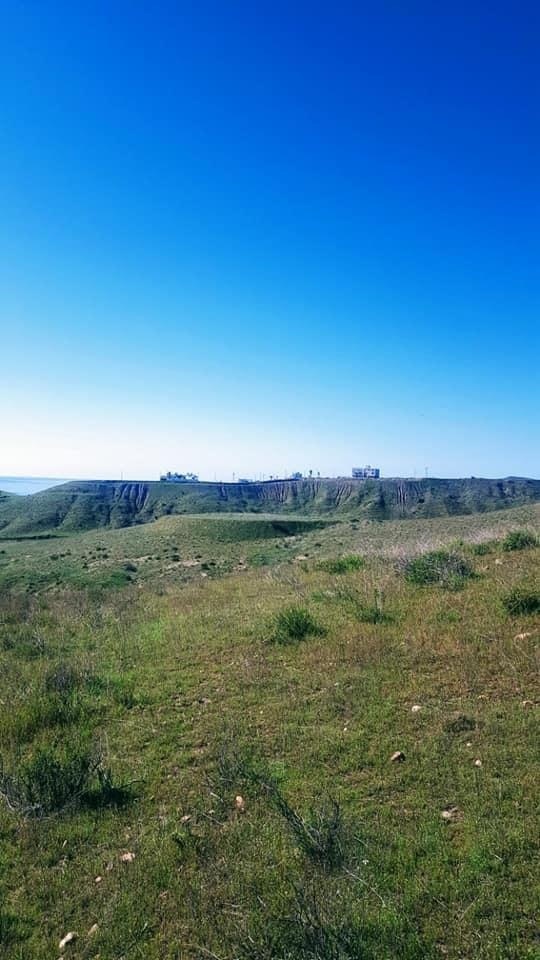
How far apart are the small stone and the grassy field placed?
0.02m

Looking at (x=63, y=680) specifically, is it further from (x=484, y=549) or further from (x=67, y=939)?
(x=484, y=549)

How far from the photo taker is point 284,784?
5422 mm

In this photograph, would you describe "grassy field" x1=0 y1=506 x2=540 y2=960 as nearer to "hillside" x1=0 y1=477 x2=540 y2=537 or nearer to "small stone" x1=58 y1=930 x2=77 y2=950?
"small stone" x1=58 y1=930 x2=77 y2=950

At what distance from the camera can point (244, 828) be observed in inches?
190

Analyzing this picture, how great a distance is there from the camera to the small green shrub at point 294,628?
9.80 m

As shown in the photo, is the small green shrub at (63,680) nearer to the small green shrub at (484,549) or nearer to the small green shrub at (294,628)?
the small green shrub at (294,628)

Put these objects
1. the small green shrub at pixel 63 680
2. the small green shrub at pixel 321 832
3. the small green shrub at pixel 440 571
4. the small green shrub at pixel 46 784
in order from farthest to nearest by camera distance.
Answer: the small green shrub at pixel 440 571 < the small green shrub at pixel 63 680 < the small green shrub at pixel 46 784 < the small green shrub at pixel 321 832

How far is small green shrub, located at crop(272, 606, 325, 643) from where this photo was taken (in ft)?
32.2

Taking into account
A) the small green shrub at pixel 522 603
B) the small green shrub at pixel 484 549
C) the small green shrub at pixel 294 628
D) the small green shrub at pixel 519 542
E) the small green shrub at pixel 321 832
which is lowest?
the small green shrub at pixel 321 832

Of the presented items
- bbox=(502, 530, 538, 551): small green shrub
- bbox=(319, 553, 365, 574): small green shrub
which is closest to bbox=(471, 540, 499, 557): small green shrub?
bbox=(502, 530, 538, 551): small green shrub

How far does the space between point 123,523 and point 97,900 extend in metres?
99.3

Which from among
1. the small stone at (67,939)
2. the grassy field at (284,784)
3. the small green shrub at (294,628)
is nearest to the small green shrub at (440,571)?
the grassy field at (284,784)

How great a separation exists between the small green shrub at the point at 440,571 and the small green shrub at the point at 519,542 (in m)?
3.05

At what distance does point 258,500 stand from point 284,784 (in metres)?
133
